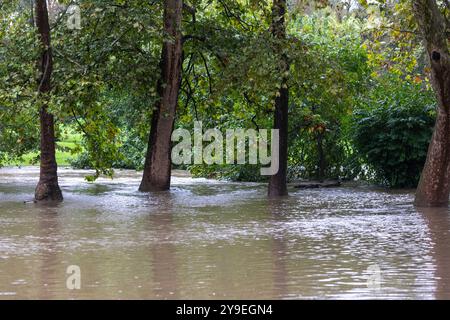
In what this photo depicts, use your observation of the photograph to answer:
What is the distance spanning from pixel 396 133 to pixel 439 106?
5816 millimetres

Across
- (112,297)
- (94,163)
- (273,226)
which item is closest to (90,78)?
(94,163)

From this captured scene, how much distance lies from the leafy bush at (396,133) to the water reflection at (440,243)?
5.73 metres

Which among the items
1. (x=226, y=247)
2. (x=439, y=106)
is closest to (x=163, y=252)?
(x=226, y=247)

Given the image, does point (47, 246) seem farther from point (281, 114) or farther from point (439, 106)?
point (281, 114)

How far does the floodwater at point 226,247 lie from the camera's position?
9297 mm

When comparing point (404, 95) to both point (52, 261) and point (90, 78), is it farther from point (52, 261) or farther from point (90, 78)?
point (52, 261)

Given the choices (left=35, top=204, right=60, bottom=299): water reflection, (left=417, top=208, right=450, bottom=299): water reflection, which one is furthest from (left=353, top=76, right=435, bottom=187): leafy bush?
(left=35, top=204, right=60, bottom=299): water reflection

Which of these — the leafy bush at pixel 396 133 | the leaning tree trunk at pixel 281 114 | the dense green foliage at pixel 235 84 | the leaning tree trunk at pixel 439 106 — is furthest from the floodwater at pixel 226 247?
the dense green foliage at pixel 235 84

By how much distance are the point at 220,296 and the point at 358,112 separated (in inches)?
655

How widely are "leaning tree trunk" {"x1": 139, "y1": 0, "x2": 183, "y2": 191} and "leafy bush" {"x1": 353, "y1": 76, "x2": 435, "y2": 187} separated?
5391 millimetres

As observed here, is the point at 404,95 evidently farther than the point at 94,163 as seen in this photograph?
Yes

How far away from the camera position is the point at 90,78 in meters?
20.2

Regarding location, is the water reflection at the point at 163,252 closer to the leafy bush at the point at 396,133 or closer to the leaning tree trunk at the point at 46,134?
the leaning tree trunk at the point at 46,134

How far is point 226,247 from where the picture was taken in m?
12.7
